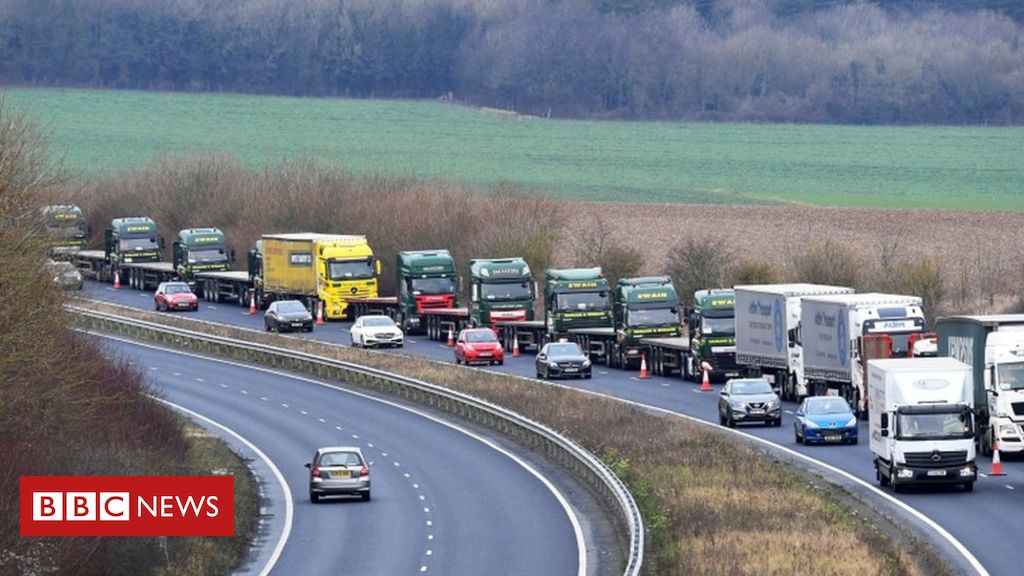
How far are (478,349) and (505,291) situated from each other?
838 cm

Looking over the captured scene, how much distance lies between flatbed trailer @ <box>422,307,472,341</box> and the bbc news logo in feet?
136

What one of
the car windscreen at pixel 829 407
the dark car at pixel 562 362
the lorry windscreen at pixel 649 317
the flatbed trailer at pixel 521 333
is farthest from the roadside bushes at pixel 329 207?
the car windscreen at pixel 829 407

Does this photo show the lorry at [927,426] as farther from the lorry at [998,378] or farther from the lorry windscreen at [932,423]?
the lorry at [998,378]

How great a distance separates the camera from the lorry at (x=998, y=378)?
165 feet

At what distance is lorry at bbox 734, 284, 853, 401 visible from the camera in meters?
64.4

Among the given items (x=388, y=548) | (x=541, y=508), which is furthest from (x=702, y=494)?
(x=388, y=548)

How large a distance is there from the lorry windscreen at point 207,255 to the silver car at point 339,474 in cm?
5992

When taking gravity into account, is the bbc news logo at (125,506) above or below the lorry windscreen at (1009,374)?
below

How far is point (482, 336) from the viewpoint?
7719 cm

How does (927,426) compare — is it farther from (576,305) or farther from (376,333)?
(376,333)

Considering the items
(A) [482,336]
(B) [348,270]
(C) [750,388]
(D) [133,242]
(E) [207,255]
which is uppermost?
(D) [133,242]

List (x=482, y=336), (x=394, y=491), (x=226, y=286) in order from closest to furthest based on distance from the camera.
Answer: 1. (x=394, y=491)
2. (x=482, y=336)
3. (x=226, y=286)

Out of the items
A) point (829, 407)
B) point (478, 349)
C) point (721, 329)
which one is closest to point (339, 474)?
point (829, 407)

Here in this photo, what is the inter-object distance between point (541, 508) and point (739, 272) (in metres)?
43.9
